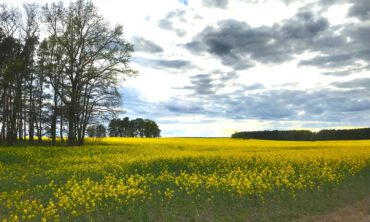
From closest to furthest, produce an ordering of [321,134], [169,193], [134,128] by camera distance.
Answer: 1. [169,193]
2. [321,134]
3. [134,128]

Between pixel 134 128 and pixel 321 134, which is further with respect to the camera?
pixel 134 128

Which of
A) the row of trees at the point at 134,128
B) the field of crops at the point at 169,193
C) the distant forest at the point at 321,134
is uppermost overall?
the row of trees at the point at 134,128

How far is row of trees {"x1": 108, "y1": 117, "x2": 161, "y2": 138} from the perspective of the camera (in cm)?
11926

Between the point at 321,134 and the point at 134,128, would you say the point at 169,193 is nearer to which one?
the point at 321,134

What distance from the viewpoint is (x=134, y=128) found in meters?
122

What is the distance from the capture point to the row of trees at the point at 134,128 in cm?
11926

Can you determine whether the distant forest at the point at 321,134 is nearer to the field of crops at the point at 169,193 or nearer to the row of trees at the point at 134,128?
the row of trees at the point at 134,128

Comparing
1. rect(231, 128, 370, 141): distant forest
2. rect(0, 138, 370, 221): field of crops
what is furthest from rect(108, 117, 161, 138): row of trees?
rect(0, 138, 370, 221): field of crops

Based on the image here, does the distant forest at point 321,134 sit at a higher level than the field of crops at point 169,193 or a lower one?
higher

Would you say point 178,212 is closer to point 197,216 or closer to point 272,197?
point 197,216

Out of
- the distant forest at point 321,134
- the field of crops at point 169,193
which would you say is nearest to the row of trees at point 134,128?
the distant forest at point 321,134

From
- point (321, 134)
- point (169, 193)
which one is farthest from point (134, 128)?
point (169, 193)

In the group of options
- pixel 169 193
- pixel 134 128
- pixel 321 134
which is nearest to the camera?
pixel 169 193

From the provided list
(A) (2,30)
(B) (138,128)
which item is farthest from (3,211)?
(B) (138,128)
